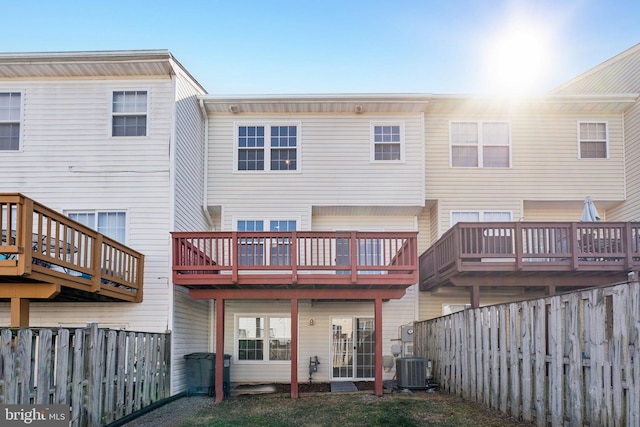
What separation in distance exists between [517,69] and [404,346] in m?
10.4

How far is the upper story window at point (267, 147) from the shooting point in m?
15.9

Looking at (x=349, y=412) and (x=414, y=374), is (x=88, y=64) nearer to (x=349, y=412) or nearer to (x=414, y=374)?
(x=349, y=412)

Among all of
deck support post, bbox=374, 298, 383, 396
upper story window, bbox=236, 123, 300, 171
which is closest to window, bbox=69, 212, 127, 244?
upper story window, bbox=236, 123, 300, 171

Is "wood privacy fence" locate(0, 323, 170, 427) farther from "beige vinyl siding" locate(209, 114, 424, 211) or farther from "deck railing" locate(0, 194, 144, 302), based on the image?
"beige vinyl siding" locate(209, 114, 424, 211)

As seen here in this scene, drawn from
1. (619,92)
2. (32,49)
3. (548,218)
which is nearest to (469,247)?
(548,218)

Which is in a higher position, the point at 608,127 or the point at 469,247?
the point at 608,127

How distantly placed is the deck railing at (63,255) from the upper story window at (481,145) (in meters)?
9.18

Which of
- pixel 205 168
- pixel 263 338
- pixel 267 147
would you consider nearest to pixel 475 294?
pixel 263 338

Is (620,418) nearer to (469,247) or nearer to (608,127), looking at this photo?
(469,247)

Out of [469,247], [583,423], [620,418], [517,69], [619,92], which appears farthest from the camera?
[517,69]

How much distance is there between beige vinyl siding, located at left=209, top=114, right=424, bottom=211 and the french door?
3443 mm

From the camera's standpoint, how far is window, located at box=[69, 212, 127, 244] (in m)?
13.0

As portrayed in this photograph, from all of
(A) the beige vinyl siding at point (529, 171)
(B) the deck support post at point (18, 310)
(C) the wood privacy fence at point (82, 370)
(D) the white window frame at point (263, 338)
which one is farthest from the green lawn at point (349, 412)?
(A) the beige vinyl siding at point (529, 171)

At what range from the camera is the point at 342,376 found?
621 inches
